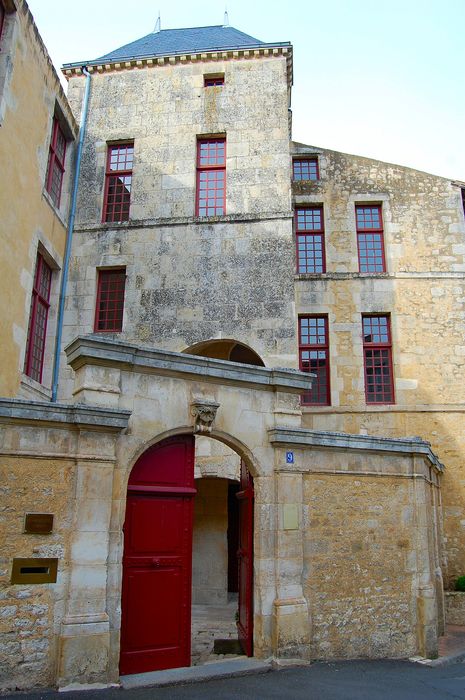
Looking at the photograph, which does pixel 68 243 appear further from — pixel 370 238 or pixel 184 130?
pixel 370 238

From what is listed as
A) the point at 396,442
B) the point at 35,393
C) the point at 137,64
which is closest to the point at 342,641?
the point at 396,442

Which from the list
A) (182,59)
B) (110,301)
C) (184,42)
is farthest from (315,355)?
(184,42)

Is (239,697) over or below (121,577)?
below

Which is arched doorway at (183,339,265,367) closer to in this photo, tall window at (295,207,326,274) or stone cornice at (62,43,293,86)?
tall window at (295,207,326,274)

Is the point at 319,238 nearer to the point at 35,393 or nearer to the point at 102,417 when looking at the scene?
the point at 35,393

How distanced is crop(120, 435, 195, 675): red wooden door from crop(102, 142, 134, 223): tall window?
6795 mm

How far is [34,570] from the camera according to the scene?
5.19 meters

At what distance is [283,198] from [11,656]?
8.89m

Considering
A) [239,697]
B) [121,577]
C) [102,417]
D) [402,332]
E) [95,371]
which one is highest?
[402,332]

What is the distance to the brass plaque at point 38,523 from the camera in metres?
5.22

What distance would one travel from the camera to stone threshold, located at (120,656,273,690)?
552 cm

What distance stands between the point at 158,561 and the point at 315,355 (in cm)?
801

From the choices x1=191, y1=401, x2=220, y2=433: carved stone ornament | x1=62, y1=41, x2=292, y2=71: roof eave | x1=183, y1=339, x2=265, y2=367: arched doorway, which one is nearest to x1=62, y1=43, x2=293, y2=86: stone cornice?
x1=62, y1=41, x2=292, y2=71: roof eave

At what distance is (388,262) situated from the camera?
13.7m
